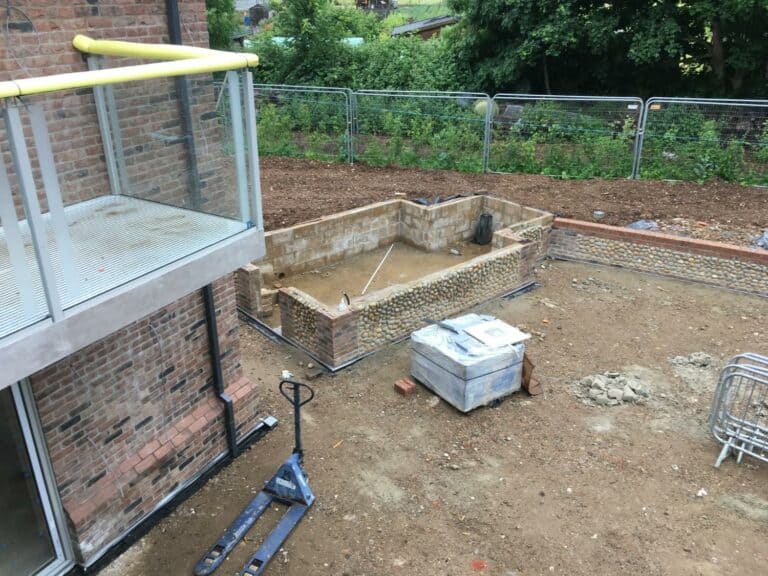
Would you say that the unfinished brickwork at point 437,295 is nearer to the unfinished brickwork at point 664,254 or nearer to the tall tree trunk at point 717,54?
the unfinished brickwork at point 664,254

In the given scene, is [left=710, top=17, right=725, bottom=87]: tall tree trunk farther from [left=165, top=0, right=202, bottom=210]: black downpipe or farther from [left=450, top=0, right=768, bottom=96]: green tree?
[left=165, top=0, right=202, bottom=210]: black downpipe

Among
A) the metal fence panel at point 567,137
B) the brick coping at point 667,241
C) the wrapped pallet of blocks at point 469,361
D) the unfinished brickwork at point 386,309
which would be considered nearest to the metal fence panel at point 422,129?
the metal fence panel at point 567,137

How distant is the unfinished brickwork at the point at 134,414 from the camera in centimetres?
474

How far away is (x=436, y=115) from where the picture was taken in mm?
15805

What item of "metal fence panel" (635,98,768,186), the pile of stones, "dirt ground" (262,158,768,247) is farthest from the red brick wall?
"metal fence panel" (635,98,768,186)

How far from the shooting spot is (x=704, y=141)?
13.5 m

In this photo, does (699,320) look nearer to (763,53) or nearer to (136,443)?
(136,443)

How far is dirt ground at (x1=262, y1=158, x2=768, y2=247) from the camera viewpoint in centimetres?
1168

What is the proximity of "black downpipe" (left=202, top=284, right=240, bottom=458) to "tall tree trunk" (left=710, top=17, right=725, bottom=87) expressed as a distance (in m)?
16.8

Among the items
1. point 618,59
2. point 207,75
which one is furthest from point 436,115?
point 207,75

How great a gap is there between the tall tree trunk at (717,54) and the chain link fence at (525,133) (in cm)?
360

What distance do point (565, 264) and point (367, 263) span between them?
365cm

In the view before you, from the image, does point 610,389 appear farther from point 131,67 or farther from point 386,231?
point 131,67

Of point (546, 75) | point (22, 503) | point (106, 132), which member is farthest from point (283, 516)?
point (546, 75)
